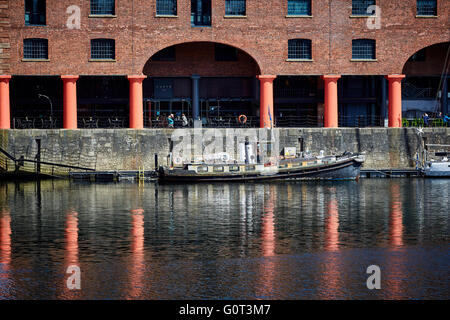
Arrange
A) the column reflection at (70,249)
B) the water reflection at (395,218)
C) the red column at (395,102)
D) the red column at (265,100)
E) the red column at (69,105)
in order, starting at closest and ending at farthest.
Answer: the column reflection at (70,249) → the water reflection at (395,218) → the red column at (69,105) → the red column at (265,100) → the red column at (395,102)

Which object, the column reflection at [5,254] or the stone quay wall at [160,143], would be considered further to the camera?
the stone quay wall at [160,143]

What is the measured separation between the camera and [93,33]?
2522 inches

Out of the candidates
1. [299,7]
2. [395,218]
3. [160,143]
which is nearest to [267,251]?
[395,218]

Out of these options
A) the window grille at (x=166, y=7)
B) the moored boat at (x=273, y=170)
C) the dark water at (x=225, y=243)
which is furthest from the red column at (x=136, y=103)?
the dark water at (x=225, y=243)

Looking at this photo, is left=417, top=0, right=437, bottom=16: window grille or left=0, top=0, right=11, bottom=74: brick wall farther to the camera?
left=417, top=0, right=437, bottom=16: window grille

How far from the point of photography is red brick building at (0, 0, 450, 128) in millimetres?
63938

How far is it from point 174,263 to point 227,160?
107 ft

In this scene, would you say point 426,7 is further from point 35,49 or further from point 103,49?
point 35,49

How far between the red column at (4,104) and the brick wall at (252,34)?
0.83 metres

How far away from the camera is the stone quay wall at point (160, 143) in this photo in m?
61.3

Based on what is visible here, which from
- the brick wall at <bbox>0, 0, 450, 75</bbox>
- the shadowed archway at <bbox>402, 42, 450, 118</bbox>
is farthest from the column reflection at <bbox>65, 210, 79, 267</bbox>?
the shadowed archway at <bbox>402, 42, 450, 118</bbox>

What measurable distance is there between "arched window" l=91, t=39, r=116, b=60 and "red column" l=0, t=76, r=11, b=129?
Result: 21.5 feet

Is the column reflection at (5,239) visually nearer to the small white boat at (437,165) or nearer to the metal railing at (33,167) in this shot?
the metal railing at (33,167)

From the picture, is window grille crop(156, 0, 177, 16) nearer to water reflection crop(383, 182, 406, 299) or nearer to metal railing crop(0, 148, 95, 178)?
metal railing crop(0, 148, 95, 178)
